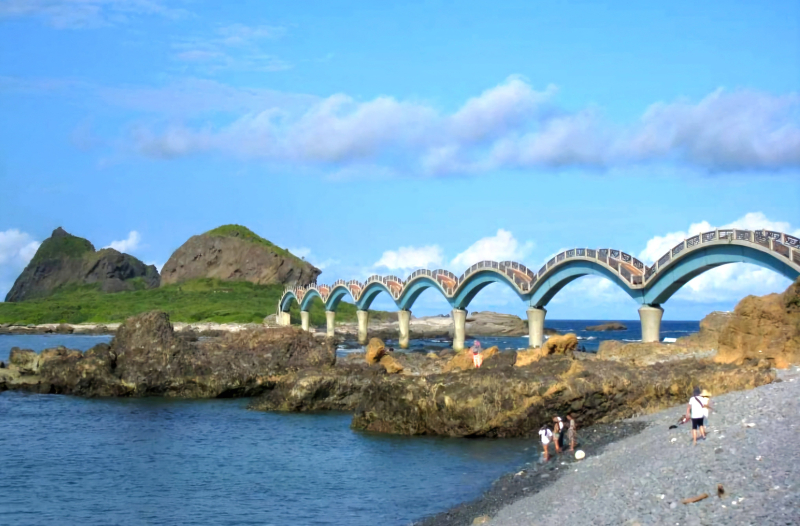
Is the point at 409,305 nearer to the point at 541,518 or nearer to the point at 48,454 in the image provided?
the point at 48,454

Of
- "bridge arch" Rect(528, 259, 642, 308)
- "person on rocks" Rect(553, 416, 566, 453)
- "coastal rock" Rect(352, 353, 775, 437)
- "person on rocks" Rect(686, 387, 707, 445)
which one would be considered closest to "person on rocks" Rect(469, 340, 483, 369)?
"coastal rock" Rect(352, 353, 775, 437)

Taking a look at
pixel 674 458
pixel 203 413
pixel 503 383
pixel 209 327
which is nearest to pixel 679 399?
pixel 503 383

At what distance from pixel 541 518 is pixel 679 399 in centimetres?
1499

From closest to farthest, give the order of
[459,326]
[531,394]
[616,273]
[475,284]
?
[531,394] < [616,273] < [475,284] < [459,326]

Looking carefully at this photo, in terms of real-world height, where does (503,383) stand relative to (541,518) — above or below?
above

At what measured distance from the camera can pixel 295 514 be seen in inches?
776

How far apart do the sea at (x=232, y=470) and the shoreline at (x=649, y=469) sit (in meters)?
1.32

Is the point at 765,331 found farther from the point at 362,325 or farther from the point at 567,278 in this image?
the point at 362,325

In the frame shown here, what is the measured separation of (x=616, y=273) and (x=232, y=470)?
37323 millimetres

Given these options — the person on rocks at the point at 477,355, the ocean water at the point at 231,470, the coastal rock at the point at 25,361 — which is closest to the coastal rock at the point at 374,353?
the person on rocks at the point at 477,355

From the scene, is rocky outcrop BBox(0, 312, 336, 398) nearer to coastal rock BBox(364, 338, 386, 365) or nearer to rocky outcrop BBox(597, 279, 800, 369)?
coastal rock BBox(364, 338, 386, 365)

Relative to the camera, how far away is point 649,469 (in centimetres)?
1725

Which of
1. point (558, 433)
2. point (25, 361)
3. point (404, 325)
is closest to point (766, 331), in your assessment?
point (558, 433)

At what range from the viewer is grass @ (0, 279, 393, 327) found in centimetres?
15850
